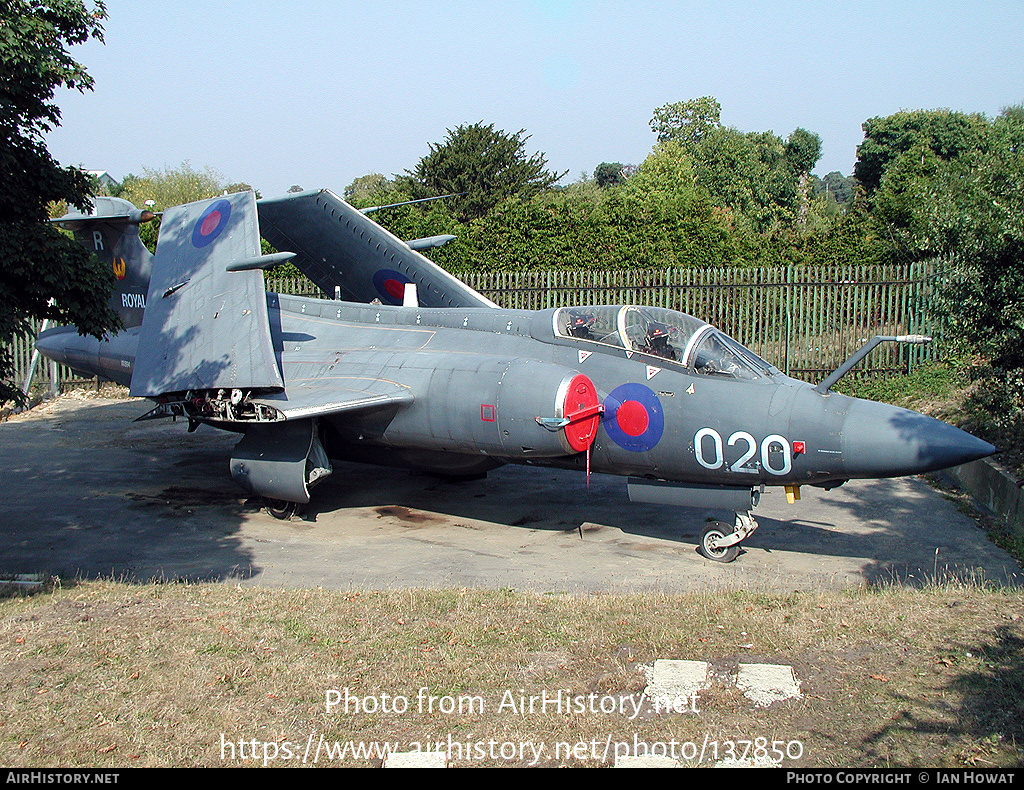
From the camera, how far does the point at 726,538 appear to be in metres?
9.91

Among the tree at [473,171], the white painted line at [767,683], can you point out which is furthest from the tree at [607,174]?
the white painted line at [767,683]

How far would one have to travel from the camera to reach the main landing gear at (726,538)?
9.87 metres

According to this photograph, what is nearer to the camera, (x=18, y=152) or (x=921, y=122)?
(x=18, y=152)

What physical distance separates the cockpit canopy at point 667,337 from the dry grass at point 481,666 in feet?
9.91

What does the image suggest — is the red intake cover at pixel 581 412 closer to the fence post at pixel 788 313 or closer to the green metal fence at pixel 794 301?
the green metal fence at pixel 794 301

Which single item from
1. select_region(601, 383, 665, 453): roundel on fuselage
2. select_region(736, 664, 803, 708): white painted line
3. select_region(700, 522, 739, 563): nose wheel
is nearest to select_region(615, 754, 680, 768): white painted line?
select_region(736, 664, 803, 708): white painted line

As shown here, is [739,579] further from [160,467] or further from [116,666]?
[160,467]

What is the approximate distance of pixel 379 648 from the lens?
22.4 feet

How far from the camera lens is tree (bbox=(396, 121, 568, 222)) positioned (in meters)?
40.0

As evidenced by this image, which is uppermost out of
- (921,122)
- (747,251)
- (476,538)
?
(921,122)

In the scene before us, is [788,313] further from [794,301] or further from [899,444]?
[899,444]

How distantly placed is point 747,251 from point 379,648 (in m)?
21.3
